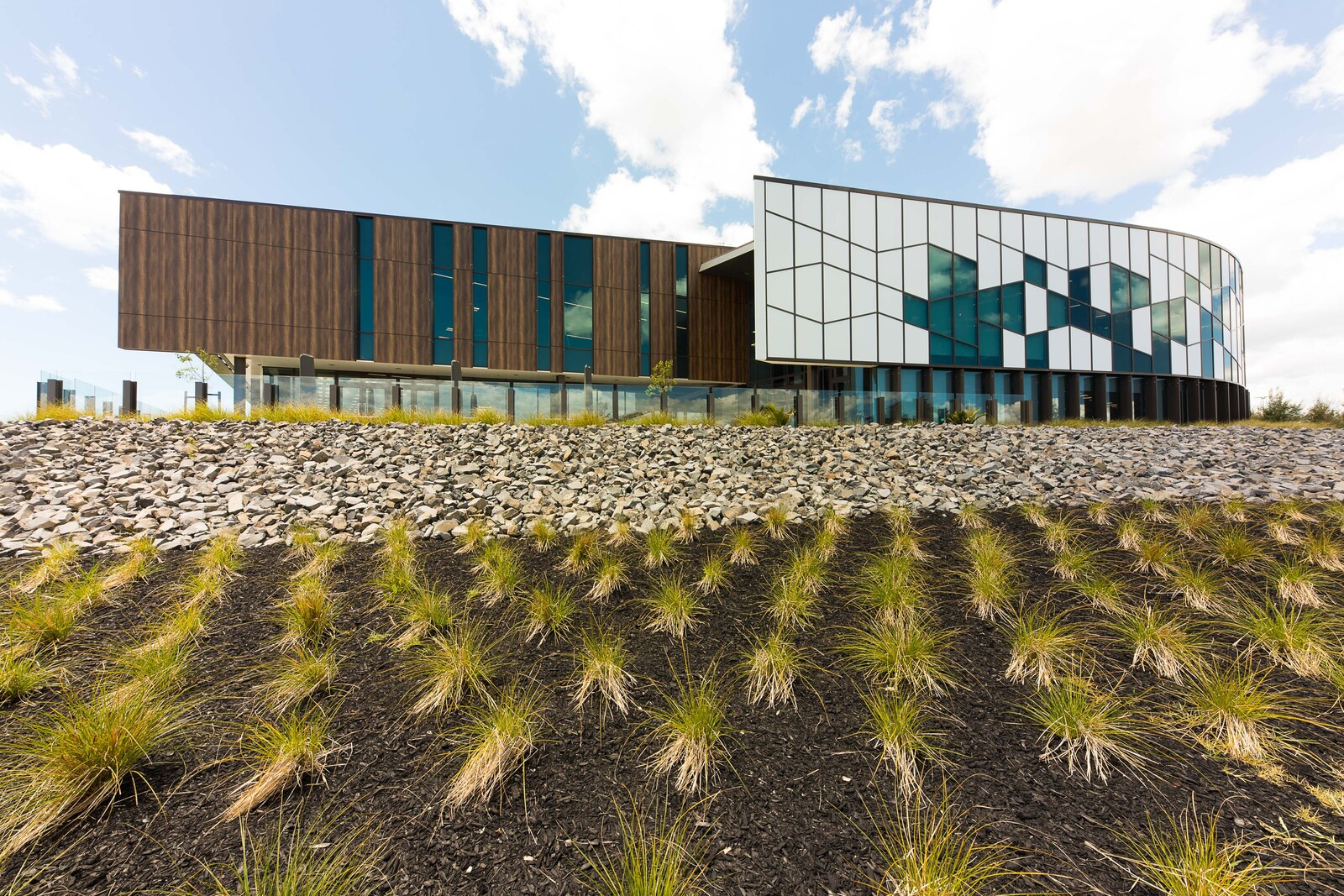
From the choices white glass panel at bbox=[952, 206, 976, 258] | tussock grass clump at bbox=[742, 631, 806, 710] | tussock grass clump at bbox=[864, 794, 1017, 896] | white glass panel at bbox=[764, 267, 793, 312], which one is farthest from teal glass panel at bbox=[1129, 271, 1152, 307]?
tussock grass clump at bbox=[864, 794, 1017, 896]

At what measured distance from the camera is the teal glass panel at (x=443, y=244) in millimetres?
24688

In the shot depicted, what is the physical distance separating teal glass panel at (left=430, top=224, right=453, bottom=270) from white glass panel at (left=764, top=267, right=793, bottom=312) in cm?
1525

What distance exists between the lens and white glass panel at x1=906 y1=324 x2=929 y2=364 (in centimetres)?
2217

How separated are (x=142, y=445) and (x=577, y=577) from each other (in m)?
9.37

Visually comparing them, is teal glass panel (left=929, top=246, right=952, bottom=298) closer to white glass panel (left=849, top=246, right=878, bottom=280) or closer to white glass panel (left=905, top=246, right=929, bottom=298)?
white glass panel (left=905, top=246, right=929, bottom=298)

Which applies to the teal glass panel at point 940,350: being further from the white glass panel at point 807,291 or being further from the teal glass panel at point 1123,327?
the teal glass panel at point 1123,327

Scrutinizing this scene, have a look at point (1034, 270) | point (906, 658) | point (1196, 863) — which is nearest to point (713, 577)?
point (906, 658)

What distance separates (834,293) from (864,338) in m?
2.32

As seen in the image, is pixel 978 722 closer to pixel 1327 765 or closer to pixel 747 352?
pixel 1327 765

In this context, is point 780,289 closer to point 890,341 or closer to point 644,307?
point 890,341

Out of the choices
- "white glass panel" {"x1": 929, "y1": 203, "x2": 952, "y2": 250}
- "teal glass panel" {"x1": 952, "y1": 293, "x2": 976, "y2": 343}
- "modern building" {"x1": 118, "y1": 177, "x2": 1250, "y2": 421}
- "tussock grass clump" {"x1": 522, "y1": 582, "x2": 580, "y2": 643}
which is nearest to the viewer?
"tussock grass clump" {"x1": 522, "y1": 582, "x2": 580, "y2": 643}

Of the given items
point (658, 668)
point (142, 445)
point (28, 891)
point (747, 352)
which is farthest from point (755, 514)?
point (747, 352)

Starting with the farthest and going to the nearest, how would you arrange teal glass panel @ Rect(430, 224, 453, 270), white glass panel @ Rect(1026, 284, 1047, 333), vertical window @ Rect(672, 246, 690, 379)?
vertical window @ Rect(672, 246, 690, 379)
teal glass panel @ Rect(430, 224, 453, 270)
white glass panel @ Rect(1026, 284, 1047, 333)

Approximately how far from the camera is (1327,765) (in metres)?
2.52
